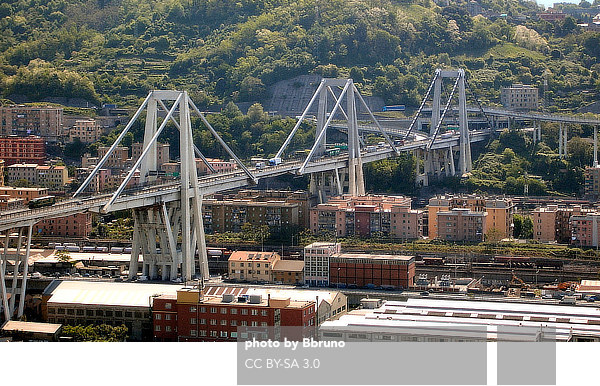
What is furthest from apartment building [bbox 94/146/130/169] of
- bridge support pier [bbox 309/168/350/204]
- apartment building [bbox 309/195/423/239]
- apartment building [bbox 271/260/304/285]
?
apartment building [bbox 271/260/304/285]

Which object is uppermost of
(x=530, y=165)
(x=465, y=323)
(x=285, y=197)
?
(x=530, y=165)

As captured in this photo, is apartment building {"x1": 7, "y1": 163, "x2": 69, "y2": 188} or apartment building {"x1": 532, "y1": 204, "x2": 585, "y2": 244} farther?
apartment building {"x1": 7, "y1": 163, "x2": 69, "y2": 188}

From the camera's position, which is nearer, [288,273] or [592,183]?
[288,273]

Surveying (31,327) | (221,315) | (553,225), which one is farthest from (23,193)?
(221,315)

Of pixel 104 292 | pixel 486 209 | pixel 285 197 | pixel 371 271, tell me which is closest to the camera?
pixel 104 292

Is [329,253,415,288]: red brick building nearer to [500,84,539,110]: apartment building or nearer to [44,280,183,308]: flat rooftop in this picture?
[44,280,183,308]: flat rooftop

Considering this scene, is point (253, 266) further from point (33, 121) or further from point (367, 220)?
point (33, 121)

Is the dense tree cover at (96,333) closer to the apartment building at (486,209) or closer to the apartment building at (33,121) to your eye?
the apartment building at (486,209)

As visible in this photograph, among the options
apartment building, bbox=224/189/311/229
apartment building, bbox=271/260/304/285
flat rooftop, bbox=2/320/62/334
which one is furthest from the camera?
apartment building, bbox=224/189/311/229
